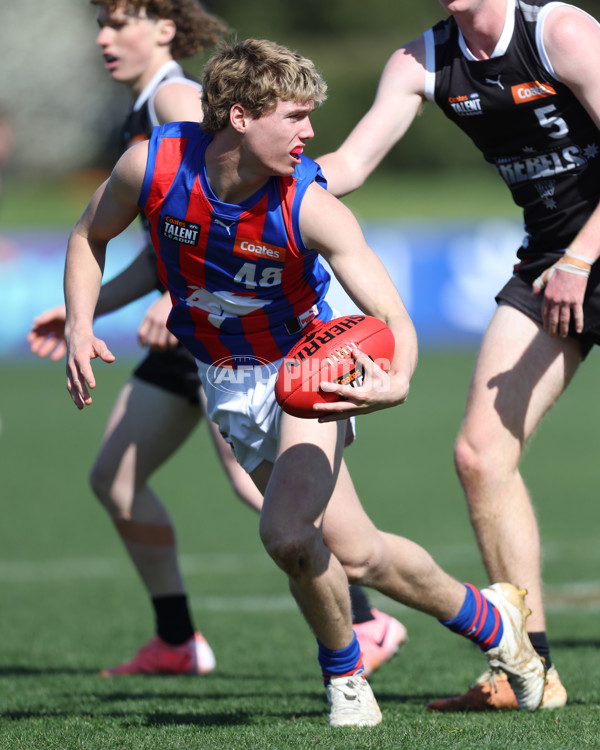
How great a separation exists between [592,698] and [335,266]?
6.26 feet

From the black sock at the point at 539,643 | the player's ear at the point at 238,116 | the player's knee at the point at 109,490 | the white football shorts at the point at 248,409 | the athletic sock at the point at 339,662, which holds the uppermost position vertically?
the player's ear at the point at 238,116

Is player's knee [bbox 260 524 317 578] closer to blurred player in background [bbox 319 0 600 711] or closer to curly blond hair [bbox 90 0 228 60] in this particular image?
blurred player in background [bbox 319 0 600 711]

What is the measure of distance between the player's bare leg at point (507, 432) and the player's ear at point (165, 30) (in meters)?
2.05

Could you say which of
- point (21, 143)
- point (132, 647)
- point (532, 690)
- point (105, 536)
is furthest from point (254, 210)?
point (21, 143)

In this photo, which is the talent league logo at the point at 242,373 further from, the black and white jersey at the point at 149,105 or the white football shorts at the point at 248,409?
the black and white jersey at the point at 149,105

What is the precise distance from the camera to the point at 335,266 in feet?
12.1

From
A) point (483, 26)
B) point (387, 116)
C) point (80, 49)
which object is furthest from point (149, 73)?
point (80, 49)

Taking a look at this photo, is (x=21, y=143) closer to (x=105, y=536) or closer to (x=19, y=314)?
(x=19, y=314)

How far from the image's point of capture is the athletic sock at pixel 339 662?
3928 mm

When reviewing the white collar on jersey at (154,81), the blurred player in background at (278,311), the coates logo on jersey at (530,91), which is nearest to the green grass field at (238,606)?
the blurred player in background at (278,311)

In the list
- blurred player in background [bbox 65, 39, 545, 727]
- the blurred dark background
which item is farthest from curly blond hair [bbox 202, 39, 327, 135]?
the blurred dark background

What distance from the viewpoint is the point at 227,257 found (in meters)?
3.86

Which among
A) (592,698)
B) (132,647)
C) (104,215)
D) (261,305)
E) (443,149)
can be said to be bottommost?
(443,149)

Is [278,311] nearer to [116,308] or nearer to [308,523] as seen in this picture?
[308,523]
